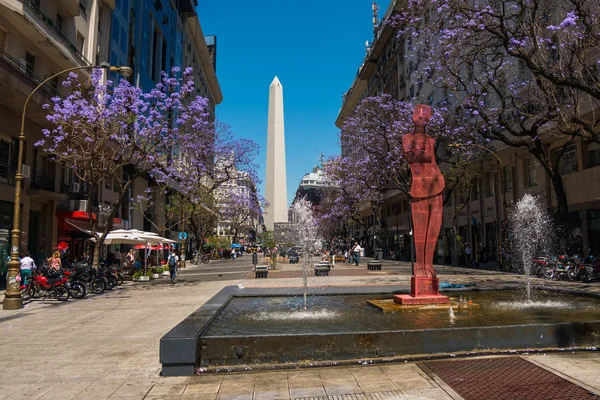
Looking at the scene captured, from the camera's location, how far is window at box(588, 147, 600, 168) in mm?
23780

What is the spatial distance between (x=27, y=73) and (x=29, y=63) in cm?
84

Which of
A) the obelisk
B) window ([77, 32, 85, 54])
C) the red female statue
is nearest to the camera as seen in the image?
the red female statue

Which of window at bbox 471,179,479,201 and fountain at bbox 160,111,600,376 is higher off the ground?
window at bbox 471,179,479,201

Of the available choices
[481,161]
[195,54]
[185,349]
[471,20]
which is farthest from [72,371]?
[195,54]

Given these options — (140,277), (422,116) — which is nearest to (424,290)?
(422,116)

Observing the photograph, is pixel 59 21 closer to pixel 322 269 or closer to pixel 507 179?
pixel 322 269

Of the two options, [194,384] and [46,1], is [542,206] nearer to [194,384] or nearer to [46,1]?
[194,384]

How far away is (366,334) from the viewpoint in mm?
6098

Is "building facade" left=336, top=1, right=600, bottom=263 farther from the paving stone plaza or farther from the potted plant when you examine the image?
the paving stone plaza

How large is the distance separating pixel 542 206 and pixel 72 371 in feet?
91.3

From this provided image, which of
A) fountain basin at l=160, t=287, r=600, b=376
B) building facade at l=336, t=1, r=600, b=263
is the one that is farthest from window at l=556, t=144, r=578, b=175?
fountain basin at l=160, t=287, r=600, b=376

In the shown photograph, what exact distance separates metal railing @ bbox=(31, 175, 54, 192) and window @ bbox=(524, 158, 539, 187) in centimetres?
2889

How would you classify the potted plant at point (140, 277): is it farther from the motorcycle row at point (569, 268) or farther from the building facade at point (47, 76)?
the motorcycle row at point (569, 268)

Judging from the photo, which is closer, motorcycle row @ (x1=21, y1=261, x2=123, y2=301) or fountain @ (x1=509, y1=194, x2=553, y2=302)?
motorcycle row @ (x1=21, y1=261, x2=123, y2=301)
